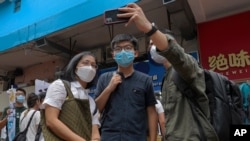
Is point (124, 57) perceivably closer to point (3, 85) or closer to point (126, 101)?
point (126, 101)

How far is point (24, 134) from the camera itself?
9.75 ft

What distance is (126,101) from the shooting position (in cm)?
177

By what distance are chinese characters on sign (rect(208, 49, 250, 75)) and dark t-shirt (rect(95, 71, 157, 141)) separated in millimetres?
2387

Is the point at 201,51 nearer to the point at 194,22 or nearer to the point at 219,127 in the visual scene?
the point at 194,22

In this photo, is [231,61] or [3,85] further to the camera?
[3,85]

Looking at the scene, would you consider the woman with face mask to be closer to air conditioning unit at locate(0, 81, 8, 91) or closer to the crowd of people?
the crowd of people

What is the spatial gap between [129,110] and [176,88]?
0.43 m

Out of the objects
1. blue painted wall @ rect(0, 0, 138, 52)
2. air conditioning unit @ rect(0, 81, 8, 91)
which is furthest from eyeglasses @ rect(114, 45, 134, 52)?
air conditioning unit @ rect(0, 81, 8, 91)

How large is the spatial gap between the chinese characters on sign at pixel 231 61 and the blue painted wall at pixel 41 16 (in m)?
1.50

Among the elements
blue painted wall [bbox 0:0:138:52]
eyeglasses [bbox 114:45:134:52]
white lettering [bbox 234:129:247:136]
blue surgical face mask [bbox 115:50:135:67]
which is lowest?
white lettering [bbox 234:129:247:136]

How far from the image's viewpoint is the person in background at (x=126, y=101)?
5.61 ft

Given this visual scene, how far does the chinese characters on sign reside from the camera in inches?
150

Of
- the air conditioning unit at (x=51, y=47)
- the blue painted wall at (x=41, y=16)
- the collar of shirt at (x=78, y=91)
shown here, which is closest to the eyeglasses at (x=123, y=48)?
the collar of shirt at (x=78, y=91)

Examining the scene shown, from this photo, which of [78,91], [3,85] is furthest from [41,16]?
[78,91]
